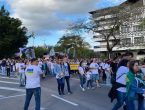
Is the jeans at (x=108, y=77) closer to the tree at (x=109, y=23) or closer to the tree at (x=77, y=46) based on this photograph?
the tree at (x=109, y=23)

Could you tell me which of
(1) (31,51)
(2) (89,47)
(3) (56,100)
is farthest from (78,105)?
(2) (89,47)

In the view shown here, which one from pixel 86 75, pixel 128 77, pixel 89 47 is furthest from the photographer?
pixel 89 47

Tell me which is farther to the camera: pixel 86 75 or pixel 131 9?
pixel 131 9

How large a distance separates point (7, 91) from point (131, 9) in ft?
88.1

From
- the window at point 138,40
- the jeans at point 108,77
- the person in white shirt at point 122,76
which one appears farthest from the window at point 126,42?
the person in white shirt at point 122,76

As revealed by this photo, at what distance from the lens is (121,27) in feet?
159

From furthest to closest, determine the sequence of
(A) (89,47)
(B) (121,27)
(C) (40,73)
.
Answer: (A) (89,47)
(B) (121,27)
(C) (40,73)

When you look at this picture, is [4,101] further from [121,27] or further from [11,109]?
[121,27]

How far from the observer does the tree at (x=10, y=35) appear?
72375mm

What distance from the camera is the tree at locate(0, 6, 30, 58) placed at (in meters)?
72.4

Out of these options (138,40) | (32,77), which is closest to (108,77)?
(32,77)

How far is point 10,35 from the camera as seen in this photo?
242ft

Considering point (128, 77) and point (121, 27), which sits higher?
point (121, 27)

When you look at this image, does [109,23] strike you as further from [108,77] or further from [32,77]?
[32,77]
